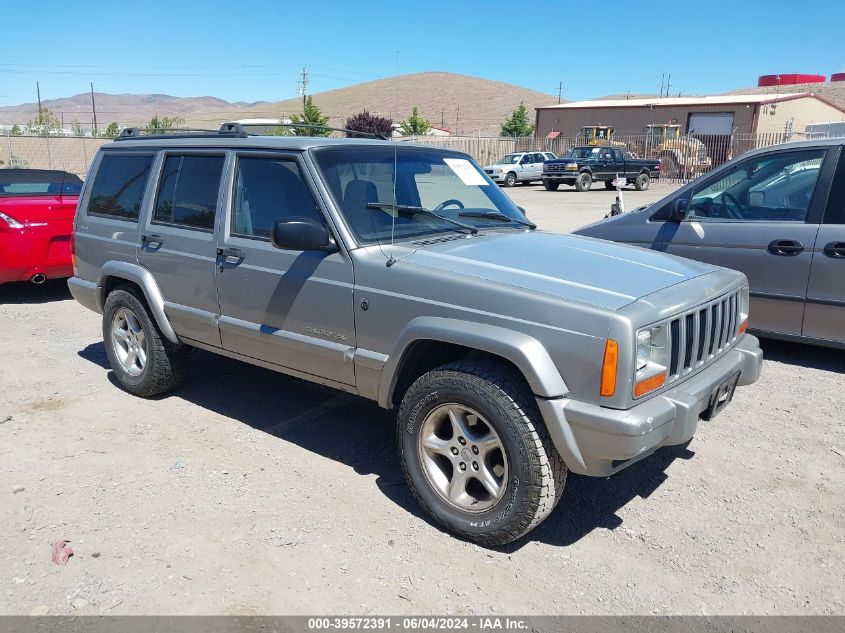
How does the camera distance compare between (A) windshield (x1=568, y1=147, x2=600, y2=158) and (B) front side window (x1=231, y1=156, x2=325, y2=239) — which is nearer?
(B) front side window (x1=231, y1=156, x2=325, y2=239)

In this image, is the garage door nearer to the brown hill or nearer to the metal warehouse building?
the metal warehouse building

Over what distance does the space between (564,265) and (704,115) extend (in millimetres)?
51867

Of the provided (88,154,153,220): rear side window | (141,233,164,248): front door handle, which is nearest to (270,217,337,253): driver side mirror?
(141,233,164,248): front door handle

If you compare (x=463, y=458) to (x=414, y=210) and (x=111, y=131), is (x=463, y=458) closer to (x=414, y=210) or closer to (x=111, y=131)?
(x=414, y=210)

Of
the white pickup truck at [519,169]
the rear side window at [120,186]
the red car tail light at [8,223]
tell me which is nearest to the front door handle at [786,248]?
the rear side window at [120,186]

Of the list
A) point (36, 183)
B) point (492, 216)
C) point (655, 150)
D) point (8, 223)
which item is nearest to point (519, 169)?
point (655, 150)

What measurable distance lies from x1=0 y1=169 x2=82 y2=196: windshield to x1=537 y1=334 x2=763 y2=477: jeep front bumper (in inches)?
314

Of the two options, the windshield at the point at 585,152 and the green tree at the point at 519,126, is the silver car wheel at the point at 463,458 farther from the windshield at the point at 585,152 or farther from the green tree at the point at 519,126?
the green tree at the point at 519,126

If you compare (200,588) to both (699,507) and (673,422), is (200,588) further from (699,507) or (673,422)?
(699,507)

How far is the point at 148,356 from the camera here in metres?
5.26

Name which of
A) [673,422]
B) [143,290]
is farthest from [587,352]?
[143,290]

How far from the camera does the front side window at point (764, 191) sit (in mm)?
5961

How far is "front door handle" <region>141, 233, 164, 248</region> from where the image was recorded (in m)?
5.01

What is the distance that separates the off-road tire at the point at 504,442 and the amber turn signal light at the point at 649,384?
0.45 metres
